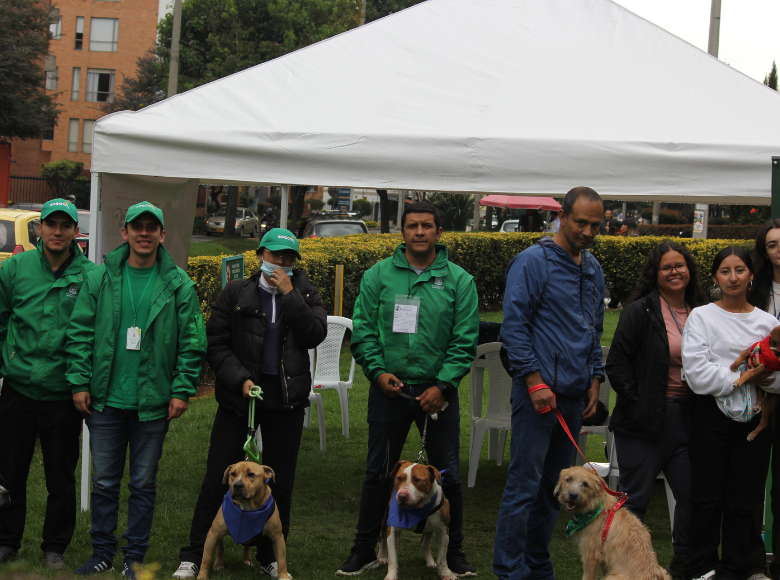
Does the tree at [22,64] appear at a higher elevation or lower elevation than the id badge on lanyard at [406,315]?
higher

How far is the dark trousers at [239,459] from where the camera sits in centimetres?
446

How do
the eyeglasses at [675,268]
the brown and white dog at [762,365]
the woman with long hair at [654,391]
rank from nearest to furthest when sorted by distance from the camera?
the brown and white dog at [762,365] < the woman with long hair at [654,391] < the eyeglasses at [675,268]

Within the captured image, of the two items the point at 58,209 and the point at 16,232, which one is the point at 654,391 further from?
the point at 16,232

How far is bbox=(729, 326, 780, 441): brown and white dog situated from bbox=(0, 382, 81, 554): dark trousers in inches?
141

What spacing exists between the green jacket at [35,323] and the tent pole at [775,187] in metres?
3.93

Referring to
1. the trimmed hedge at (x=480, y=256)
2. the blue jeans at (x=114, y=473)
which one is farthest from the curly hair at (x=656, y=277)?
the trimmed hedge at (x=480, y=256)

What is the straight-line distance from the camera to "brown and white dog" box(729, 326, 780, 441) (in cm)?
399

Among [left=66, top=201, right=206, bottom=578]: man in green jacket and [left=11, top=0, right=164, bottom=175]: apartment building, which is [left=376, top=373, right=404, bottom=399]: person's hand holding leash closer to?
[left=66, top=201, right=206, bottom=578]: man in green jacket

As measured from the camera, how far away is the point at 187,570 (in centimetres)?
436

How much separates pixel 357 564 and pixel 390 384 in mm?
1130

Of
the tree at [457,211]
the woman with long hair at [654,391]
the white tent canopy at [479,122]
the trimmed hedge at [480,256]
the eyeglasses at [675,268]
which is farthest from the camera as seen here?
the tree at [457,211]

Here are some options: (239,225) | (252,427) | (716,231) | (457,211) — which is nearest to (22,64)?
(239,225)

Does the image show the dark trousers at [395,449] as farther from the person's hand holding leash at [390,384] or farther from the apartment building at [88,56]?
the apartment building at [88,56]

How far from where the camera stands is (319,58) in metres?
5.86
